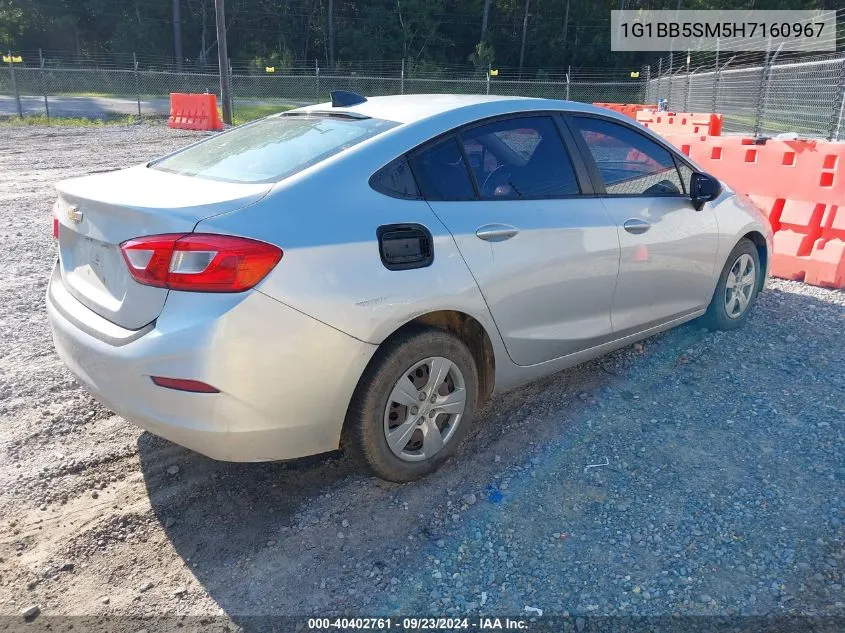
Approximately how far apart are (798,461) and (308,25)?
174ft

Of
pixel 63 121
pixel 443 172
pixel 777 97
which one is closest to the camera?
pixel 443 172

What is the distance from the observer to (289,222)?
2.60 metres

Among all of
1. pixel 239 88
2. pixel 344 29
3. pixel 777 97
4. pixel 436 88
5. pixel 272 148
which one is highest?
pixel 344 29

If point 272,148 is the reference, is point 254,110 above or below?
below

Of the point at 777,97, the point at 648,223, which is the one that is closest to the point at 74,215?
the point at 648,223

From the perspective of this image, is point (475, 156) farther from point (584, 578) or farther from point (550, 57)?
point (550, 57)

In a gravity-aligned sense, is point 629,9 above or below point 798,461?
above

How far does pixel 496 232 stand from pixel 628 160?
4.37 ft

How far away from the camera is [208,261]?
247 cm

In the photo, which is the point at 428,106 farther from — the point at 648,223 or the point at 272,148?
the point at 648,223

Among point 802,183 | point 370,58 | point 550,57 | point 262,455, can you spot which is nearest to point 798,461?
point 262,455

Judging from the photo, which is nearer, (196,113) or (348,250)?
(348,250)

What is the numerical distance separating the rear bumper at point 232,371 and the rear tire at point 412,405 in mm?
108

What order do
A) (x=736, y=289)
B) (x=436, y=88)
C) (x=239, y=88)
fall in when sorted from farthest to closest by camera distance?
(x=436, y=88)
(x=239, y=88)
(x=736, y=289)
